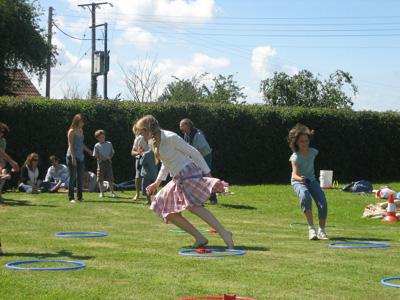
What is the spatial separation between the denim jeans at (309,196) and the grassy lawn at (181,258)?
469mm

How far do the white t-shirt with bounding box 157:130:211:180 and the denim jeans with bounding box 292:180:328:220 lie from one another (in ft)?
6.88

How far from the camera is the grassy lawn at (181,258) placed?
7023mm

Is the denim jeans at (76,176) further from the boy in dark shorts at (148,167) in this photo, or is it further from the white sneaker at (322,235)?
the white sneaker at (322,235)

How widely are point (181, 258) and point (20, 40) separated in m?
28.1

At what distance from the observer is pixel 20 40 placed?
3531 cm

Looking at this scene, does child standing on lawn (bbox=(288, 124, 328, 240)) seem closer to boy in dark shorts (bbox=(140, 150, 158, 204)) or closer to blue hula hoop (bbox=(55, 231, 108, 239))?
blue hula hoop (bbox=(55, 231, 108, 239))

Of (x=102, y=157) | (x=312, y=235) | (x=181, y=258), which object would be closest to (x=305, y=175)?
(x=312, y=235)

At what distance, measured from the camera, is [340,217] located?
16.0 meters

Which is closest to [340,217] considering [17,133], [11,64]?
[17,133]

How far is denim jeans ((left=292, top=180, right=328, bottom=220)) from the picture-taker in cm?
1148

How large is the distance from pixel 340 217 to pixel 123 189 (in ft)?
28.6

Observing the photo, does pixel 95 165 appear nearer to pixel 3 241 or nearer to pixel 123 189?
pixel 123 189

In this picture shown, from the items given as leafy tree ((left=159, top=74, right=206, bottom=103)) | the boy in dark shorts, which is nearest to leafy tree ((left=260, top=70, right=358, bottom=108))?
leafy tree ((left=159, top=74, right=206, bottom=103))

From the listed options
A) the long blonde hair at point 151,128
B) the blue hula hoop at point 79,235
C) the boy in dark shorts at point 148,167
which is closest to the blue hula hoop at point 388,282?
the long blonde hair at point 151,128
